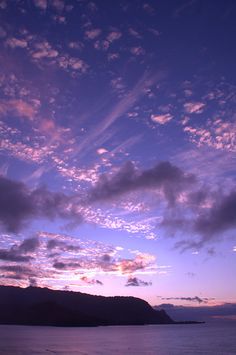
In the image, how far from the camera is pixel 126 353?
513 ft

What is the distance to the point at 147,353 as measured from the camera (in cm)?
15775

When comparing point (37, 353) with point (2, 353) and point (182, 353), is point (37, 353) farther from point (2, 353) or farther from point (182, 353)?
point (182, 353)

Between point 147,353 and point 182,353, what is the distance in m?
15.0

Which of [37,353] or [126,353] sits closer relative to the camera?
[37,353]

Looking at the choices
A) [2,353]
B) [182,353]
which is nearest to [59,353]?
[2,353]

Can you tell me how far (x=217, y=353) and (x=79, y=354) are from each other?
56138mm

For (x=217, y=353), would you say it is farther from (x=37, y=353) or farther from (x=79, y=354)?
(x=37, y=353)

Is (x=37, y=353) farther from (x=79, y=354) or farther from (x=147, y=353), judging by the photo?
(x=147, y=353)

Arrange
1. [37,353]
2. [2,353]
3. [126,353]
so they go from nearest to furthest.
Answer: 1. [2,353]
2. [37,353]
3. [126,353]

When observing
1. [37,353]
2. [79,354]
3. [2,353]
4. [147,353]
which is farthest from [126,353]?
[2,353]

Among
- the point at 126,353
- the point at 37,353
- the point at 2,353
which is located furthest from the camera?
the point at 126,353

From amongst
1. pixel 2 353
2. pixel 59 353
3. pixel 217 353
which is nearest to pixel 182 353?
pixel 217 353

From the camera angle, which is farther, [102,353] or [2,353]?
[102,353]

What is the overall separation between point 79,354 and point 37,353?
16.6 meters
